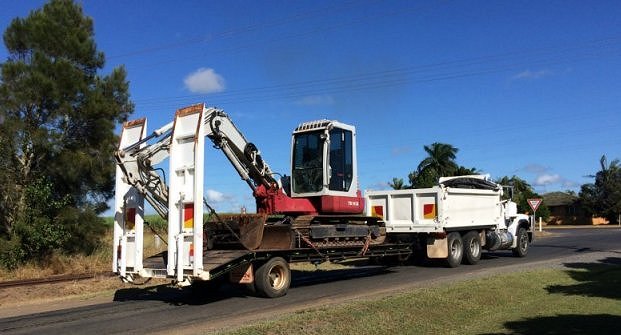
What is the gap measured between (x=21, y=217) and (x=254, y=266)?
36.9ft

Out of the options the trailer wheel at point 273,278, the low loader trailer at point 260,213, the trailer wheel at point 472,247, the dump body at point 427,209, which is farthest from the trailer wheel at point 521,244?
the trailer wheel at point 273,278

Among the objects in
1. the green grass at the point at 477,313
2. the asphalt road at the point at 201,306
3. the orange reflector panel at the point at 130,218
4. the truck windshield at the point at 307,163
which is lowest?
the asphalt road at the point at 201,306

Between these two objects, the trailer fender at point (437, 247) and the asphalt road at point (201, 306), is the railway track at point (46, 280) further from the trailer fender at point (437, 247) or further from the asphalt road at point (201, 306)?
the trailer fender at point (437, 247)

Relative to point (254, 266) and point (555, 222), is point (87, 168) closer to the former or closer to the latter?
point (254, 266)

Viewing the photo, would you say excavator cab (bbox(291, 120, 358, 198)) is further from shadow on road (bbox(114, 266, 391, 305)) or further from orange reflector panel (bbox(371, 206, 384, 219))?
orange reflector panel (bbox(371, 206, 384, 219))

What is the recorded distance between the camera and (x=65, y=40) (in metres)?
22.0

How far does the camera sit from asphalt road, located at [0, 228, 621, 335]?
388 inches

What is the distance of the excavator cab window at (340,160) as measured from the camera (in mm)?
15008

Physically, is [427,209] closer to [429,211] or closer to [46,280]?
[429,211]

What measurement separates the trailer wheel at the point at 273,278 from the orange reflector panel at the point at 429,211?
6.69 meters

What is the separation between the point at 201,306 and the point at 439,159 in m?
46.0

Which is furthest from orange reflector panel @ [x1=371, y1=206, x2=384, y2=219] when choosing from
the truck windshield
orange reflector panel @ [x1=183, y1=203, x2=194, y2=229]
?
→ orange reflector panel @ [x1=183, y1=203, x2=194, y2=229]

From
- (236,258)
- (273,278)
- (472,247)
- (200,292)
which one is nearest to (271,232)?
(273,278)

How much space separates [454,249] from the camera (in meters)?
18.7
